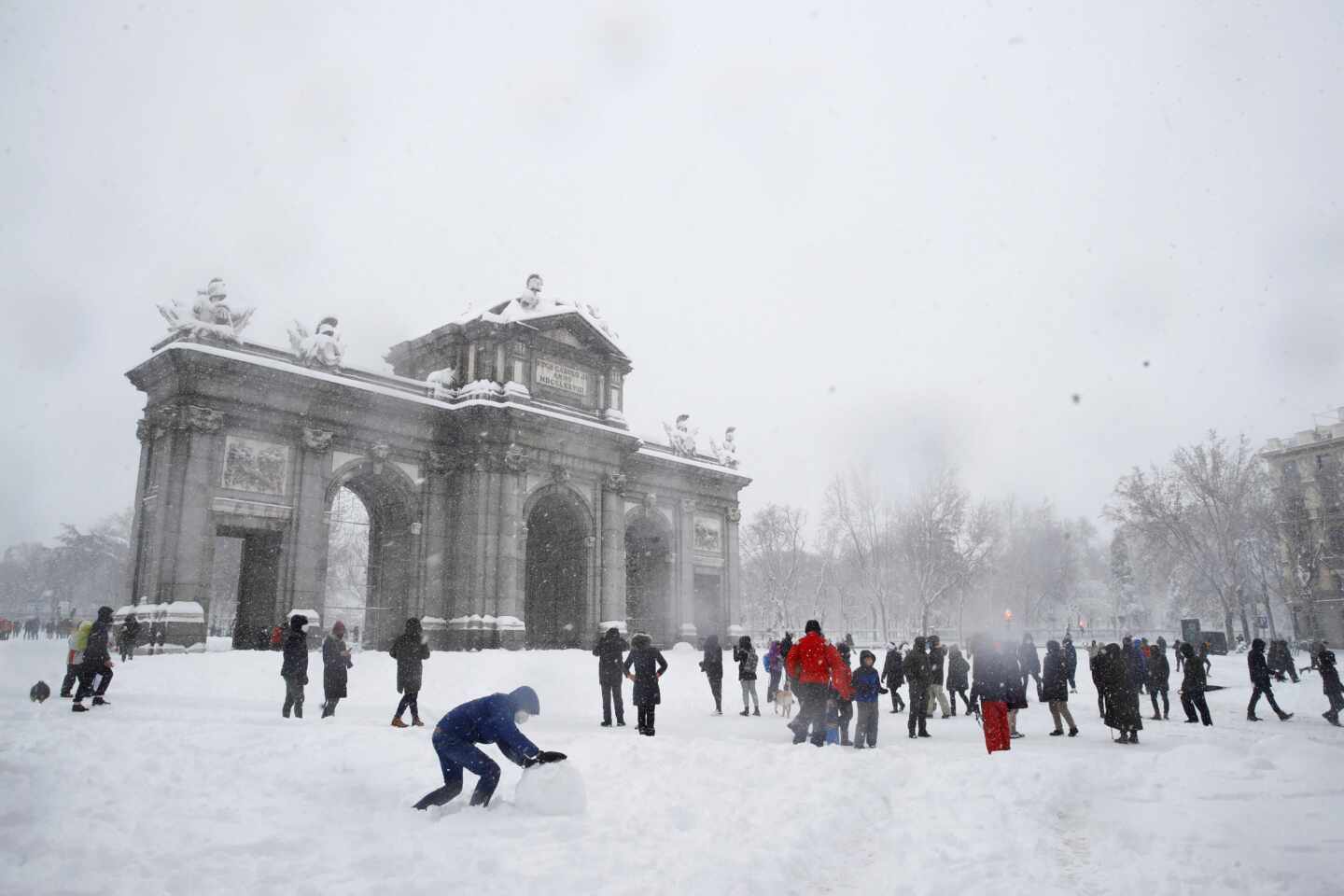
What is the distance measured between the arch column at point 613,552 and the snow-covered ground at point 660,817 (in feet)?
74.1

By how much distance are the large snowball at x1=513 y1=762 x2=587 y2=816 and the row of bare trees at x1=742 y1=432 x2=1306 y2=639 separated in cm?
4177

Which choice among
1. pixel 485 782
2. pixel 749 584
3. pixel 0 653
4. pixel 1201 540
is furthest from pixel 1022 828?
pixel 749 584

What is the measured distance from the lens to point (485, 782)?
324 inches

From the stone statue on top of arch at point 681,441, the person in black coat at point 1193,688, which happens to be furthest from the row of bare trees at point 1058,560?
the person in black coat at point 1193,688

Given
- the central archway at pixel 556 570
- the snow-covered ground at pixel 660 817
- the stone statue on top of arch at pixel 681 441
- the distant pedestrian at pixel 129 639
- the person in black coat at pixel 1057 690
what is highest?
the stone statue on top of arch at pixel 681 441

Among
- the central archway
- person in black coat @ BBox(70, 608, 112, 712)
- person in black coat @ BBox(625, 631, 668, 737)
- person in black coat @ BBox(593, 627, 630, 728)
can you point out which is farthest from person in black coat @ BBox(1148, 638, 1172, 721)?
the central archway

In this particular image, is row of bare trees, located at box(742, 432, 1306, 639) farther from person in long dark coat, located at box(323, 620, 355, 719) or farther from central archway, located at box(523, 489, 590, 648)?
person in long dark coat, located at box(323, 620, 355, 719)


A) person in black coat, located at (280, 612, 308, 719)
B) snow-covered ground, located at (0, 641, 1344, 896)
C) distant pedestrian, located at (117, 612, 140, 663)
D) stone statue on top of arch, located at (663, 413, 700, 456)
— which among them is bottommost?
snow-covered ground, located at (0, 641, 1344, 896)

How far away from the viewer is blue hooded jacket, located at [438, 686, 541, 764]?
26.9 ft

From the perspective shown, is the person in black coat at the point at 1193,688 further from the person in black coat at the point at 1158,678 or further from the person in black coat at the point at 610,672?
the person in black coat at the point at 610,672

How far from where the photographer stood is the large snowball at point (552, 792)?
798 cm

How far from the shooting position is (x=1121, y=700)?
44.6ft

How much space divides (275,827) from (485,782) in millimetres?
1770

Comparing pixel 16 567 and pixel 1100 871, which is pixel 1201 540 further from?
pixel 16 567
